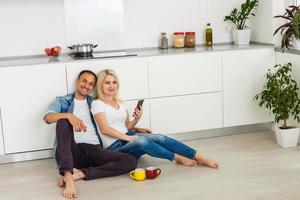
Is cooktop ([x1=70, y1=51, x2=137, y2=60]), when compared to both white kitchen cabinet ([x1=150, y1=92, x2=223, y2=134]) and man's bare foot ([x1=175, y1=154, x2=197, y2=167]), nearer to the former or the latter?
white kitchen cabinet ([x1=150, y1=92, x2=223, y2=134])

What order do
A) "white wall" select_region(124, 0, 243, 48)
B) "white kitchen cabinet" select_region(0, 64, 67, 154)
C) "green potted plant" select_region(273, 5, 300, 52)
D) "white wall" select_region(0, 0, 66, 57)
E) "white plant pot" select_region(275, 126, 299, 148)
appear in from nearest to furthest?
"white kitchen cabinet" select_region(0, 64, 67, 154), "white plant pot" select_region(275, 126, 299, 148), "green potted plant" select_region(273, 5, 300, 52), "white wall" select_region(0, 0, 66, 57), "white wall" select_region(124, 0, 243, 48)

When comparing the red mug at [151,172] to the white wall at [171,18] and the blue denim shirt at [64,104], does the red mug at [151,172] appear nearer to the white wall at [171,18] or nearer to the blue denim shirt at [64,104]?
the blue denim shirt at [64,104]

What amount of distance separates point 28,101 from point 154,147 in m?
1.07

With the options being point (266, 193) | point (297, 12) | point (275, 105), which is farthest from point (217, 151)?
point (297, 12)

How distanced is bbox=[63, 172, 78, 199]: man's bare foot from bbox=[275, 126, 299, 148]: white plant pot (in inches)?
68.7

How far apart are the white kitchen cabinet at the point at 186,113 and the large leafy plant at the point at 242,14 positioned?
84 centimetres

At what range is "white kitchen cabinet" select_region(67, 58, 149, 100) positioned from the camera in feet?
13.1

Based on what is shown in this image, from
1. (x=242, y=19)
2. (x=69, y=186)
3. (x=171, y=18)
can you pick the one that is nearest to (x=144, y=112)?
(x=171, y=18)

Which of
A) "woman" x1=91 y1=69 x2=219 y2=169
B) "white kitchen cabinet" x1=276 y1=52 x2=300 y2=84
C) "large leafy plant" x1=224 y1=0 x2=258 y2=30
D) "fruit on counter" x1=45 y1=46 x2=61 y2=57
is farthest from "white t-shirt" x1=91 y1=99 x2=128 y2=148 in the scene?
"large leafy plant" x1=224 y1=0 x2=258 y2=30

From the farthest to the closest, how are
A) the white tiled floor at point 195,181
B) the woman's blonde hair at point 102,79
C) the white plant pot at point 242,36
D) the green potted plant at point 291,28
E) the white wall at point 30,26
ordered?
1. the white plant pot at point 242,36
2. the white wall at point 30,26
3. the green potted plant at point 291,28
4. the woman's blonde hair at point 102,79
5. the white tiled floor at point 195,181

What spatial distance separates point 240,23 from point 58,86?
1.90 meters

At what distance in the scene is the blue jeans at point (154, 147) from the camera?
3555mm

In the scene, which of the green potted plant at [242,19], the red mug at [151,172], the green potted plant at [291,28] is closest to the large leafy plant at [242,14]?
the green potted plant at [242,19]

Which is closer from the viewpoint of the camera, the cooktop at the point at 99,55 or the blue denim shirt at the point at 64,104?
the blue denim shirt at the point at 64,104
